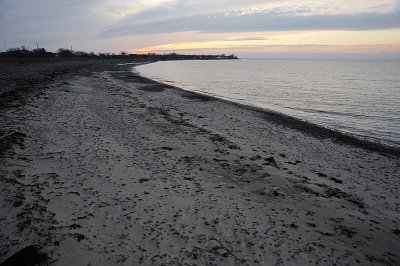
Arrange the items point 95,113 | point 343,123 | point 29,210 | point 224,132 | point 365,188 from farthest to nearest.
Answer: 1. point 343,123
2. point 95,113
3. point 224,132
4. point 365,188
5. point 29,210

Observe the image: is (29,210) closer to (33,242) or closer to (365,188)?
(33,242)

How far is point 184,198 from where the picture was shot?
16.9ft

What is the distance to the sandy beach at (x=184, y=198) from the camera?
3.65m

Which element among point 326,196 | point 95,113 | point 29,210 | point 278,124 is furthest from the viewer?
point 278,124

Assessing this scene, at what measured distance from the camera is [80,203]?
4.53 metres

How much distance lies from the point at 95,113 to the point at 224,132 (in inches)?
264

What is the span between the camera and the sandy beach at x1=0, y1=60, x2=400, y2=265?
365cm

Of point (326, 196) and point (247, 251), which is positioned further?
point (326, 196)

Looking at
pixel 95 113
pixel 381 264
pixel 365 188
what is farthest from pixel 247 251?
pixel 95 113

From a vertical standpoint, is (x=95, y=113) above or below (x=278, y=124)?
above

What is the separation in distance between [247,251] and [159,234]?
4.80ft

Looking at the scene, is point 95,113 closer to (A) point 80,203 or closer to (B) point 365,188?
(A) point 80,203

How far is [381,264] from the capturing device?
12.4 feet

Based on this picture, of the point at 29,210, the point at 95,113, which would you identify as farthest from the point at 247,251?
the point at 95,113
